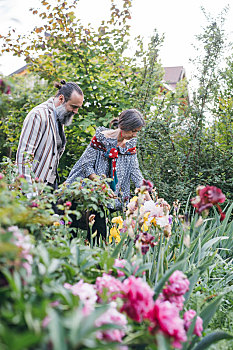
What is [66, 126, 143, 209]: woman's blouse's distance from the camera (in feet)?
10.8

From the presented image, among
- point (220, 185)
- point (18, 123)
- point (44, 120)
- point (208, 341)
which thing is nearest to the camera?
point (208, 341)

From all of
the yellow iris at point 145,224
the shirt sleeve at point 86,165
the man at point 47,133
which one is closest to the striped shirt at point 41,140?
the man at point 47,133

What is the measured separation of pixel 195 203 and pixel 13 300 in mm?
782

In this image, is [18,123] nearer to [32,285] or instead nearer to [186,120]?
[186,120]

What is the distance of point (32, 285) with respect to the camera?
1082 millimetres

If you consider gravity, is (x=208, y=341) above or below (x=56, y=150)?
below

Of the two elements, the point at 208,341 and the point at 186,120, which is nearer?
the point at 208,341

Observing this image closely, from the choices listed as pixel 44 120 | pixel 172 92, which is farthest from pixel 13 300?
pixel 172 92

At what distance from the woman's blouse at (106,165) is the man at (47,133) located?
0.79 feet

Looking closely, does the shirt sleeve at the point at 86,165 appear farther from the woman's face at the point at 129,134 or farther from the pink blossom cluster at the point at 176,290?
the pink blossom cluster at the point at 176,290

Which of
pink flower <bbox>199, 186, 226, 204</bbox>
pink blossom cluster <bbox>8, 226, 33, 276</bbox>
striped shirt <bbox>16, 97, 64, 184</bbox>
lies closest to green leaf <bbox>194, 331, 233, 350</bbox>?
pink flower <bbox>199, 186, 226, 204</bbox>

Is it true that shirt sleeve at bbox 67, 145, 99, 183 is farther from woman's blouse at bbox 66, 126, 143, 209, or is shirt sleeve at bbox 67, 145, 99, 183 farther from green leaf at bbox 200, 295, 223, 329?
green leaf at bbox 200, 295, 223, 329

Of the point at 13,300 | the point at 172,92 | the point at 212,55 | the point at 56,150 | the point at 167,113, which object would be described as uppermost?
the point at 212,55

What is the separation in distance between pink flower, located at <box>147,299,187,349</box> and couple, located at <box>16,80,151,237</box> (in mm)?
1593
